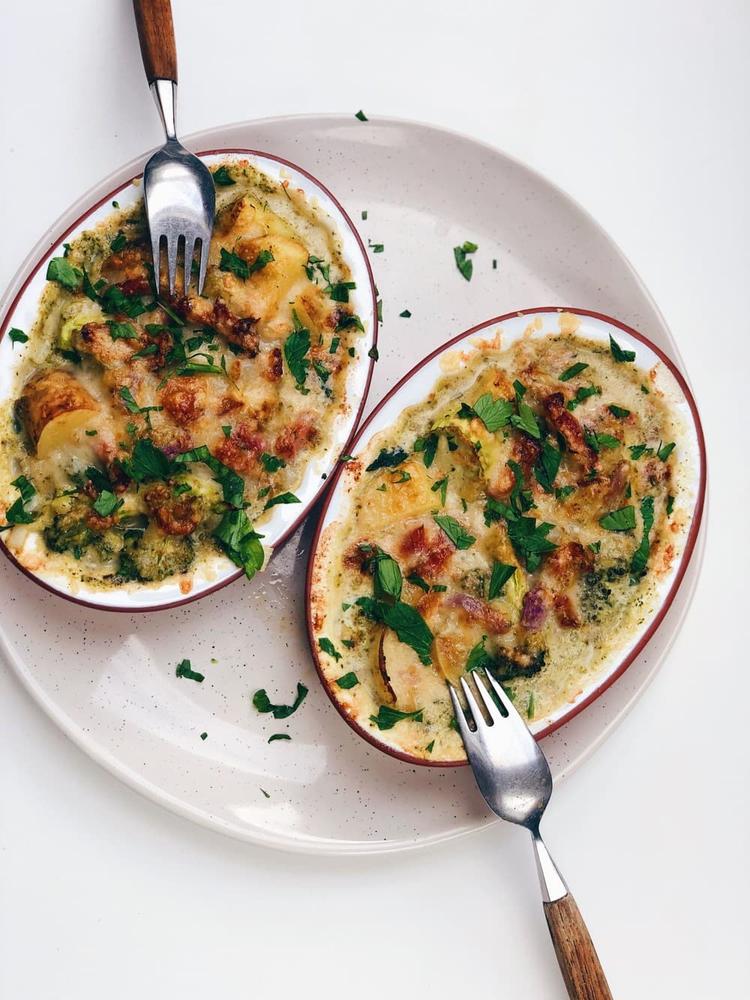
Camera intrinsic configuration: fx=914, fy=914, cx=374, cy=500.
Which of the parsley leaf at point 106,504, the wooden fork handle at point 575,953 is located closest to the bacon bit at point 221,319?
the parsley leaf at point 106,504

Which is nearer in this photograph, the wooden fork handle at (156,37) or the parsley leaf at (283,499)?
the parsley leaf at (283,499)

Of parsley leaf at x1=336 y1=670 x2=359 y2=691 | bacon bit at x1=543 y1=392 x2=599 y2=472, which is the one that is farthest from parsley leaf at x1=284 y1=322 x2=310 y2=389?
parsley leaf at x1=336 y1=670 x2=359 y2=691

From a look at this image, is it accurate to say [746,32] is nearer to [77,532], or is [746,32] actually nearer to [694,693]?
[694,693]

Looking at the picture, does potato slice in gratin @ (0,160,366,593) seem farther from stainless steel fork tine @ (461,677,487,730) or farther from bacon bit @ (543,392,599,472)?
stainless steel fork tine @ (461,677,487,730)

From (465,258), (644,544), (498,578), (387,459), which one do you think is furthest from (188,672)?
(465,258)

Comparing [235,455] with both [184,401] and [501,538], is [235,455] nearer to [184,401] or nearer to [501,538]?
[184,401]

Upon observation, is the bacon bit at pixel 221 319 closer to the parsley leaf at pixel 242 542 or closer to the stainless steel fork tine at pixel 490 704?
the parsley leaf at pixel 242 542
